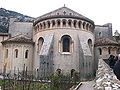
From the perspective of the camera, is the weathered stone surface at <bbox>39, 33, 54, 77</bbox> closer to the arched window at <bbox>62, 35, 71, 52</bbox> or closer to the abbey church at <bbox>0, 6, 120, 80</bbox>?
the abbey church at <bbox>0, 6, 120, 80</bbox>

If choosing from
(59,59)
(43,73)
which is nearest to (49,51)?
(59,59)

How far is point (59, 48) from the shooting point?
2295cm

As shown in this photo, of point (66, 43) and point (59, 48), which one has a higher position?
point (66, 43)

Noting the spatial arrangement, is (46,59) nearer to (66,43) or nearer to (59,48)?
(59,48)

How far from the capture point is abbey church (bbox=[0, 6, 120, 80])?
71.3ft

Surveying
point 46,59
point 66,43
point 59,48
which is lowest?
point 46,59

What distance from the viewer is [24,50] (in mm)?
26438

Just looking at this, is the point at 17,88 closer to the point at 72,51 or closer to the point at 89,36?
the point at 72,51

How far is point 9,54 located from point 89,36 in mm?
13645

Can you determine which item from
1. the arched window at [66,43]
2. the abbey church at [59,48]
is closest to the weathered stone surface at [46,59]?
the abbey church at [59,48]

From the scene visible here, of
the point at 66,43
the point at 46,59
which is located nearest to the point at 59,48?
the point at 66,43

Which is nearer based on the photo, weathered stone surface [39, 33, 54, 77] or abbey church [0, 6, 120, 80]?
weathered stone surface [39, 33, 54, 77]

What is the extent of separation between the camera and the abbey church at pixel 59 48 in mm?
21734

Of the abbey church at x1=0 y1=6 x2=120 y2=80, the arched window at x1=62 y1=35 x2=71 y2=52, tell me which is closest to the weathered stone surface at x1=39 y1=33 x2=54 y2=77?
the abbey church at x1=0 y1=6 x2=120 y2=80
